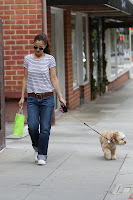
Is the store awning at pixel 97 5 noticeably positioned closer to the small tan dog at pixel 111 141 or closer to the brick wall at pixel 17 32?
the brick wall at pixel 17 32

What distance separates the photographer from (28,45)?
11.6 m

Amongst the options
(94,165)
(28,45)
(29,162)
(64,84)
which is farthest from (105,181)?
(64,84)

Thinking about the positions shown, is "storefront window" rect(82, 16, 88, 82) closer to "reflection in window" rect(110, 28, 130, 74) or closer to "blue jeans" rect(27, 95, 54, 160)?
"reflection in window" rect(110, 28, 130, 74)

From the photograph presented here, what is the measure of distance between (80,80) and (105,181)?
967 cm

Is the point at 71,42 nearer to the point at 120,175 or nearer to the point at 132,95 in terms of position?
the point at 132,95

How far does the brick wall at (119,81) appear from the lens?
21.9 m

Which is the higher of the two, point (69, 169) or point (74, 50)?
point (74, 50)

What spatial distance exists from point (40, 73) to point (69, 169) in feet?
4.67

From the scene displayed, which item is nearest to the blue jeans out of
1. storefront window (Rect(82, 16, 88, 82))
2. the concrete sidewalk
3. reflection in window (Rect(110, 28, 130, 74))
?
the concrete sidewalk

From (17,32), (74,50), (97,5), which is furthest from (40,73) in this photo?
(74,50)

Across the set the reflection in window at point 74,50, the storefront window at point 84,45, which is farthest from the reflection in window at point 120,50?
the reflection in window at point 74,50

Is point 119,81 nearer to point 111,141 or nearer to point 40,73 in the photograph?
point 111,141

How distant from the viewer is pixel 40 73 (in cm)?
759

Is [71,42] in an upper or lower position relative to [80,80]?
upper
